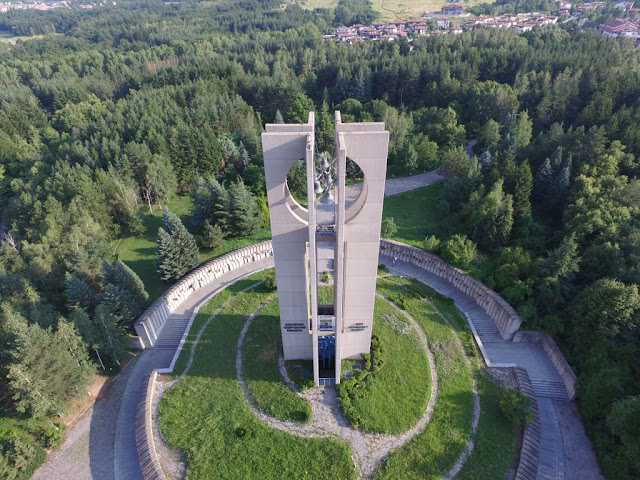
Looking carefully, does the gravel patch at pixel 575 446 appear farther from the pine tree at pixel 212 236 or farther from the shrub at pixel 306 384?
the pine tree at pixel 212 236

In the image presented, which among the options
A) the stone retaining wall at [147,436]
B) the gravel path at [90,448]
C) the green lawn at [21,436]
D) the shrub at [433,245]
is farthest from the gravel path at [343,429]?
the shrub at [433,245]

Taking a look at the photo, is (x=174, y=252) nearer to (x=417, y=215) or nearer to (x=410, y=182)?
(x=417, y=215)

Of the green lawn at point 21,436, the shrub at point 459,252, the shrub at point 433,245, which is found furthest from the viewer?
the shrub at point 433,245

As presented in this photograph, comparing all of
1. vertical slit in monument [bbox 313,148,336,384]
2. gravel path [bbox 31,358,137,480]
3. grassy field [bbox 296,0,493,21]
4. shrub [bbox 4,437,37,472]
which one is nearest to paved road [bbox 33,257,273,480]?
gravel path [bbox 31,358,137,480]

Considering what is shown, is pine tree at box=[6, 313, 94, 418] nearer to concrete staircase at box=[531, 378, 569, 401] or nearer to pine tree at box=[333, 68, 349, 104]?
concrete staircase at box=[531, 378, 569, 401]

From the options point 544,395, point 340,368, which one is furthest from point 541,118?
point 340,368

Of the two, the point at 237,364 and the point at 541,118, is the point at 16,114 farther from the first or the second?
the point at 541,118
